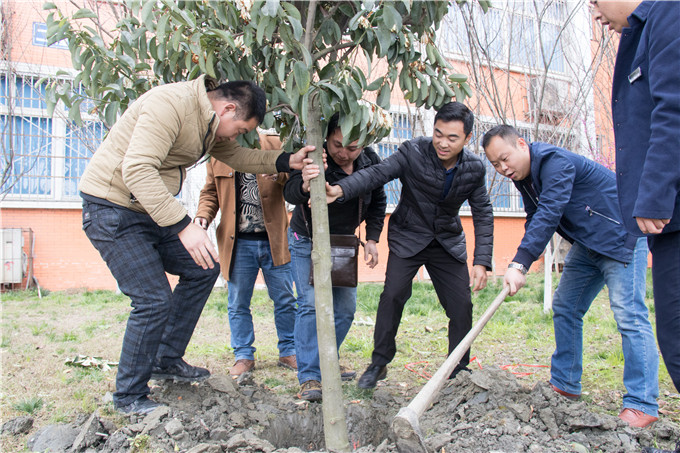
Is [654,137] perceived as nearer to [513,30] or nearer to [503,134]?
[503,134]

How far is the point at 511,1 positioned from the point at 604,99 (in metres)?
2.50

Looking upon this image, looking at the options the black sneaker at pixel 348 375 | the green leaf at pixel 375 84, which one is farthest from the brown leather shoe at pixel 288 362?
the green leaf at pixel 375 84

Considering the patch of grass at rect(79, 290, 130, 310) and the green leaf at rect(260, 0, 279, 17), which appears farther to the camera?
the patch of grass at rect(79, 290, 130, 310)

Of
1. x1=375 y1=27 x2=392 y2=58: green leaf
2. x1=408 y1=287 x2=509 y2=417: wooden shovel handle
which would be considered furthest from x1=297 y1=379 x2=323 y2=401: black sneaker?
x1=375 y1=27 x2=392 y2=58: green leaf

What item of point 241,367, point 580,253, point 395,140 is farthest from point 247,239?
point 395,140

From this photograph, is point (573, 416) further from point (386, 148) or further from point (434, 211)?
point (386, 148)

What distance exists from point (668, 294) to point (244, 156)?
2.40 metres

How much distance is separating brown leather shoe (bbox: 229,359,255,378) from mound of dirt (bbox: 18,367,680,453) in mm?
600

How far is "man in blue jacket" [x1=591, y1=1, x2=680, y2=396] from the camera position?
Answer: 204 cm

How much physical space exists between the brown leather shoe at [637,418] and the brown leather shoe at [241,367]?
2.56 metres

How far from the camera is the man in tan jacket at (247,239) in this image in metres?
3.90

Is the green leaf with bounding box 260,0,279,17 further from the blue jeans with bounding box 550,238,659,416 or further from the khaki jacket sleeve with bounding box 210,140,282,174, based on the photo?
the blue jeans with bounding box 550,238,659,416

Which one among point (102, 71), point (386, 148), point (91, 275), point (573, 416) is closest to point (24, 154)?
point (91, 275)

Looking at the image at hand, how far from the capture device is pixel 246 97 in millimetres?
2730
